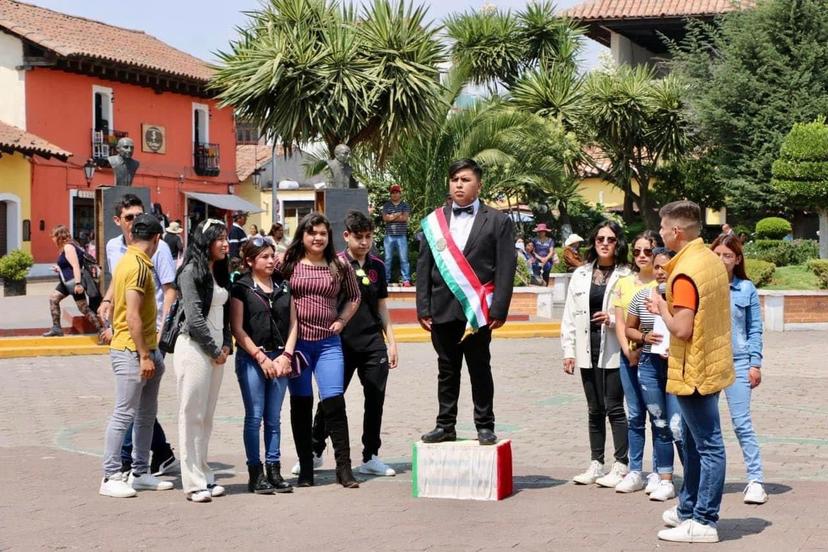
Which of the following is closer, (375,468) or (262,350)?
(262,350)

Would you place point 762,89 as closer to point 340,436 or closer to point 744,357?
point 744,357

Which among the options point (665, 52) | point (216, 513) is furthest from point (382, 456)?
point (665, 52)

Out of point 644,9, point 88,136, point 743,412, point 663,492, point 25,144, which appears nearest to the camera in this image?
point 663,492

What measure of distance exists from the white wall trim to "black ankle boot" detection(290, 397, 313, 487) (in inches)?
1240

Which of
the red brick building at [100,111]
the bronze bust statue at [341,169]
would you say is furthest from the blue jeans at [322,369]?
the red brick building at [100,111]

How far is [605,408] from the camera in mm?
8055

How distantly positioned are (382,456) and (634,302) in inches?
99.1

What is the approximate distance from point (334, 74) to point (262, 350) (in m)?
16.3

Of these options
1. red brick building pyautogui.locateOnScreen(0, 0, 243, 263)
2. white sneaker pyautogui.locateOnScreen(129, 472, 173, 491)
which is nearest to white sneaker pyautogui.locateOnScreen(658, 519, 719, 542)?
white sneaker pyautogui.locateOnScreen(129, 472, 173, 491)

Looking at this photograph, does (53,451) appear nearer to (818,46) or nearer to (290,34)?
(290,34)

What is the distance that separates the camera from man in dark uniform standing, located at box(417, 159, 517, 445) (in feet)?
25.4

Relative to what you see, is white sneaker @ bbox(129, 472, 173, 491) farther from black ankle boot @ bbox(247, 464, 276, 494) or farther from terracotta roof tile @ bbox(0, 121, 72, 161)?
terracotta roof tile @ bbox(0, 121, 72, 161)

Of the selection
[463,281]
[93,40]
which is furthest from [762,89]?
[463,281]

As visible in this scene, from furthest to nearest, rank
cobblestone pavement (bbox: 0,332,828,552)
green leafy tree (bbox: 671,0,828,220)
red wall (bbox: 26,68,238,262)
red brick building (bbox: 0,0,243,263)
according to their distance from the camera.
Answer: red wall (bbox: 26,68,238,262)
red brick building (bbox: 0,0,243,263)
green leafy tree (bbox: 671,0,828,220)
cobblestone pavement (bbox: 0,332,828,552)
